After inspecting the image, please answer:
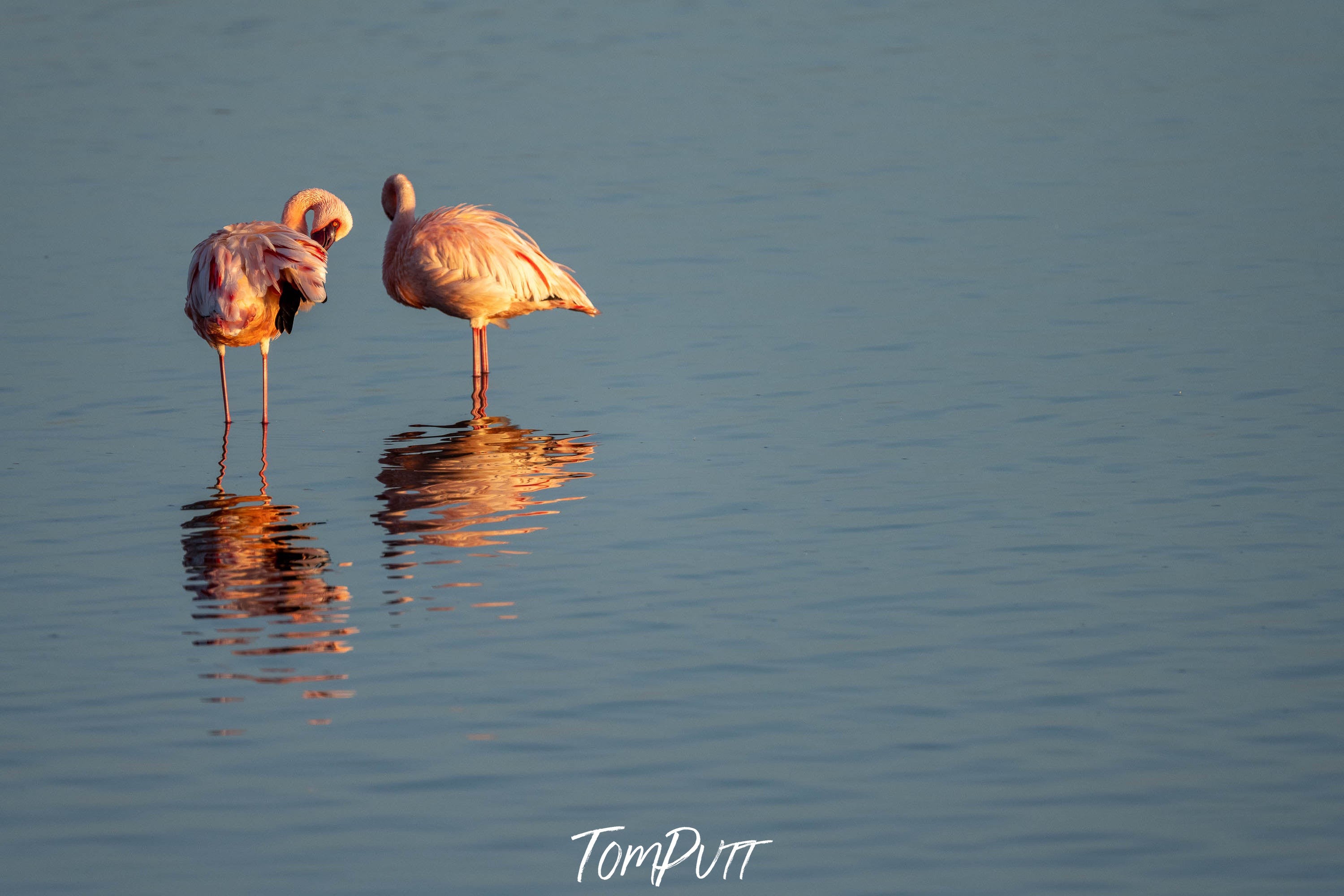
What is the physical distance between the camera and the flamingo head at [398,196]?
520 inches

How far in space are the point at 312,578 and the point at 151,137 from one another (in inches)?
561

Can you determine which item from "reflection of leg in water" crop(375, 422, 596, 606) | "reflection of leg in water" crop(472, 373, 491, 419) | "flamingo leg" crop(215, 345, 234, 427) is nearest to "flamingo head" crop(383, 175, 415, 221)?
"reflection of leg in water" crop(472, 373, 491, 419)

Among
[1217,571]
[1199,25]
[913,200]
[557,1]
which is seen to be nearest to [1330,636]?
[1217,571]

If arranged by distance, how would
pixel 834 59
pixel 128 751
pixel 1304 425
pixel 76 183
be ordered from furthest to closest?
pixel 834 59 → pixel 76 183 → pixel 1304 425 → pixel 128 751

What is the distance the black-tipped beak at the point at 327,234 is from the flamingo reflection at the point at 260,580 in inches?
129

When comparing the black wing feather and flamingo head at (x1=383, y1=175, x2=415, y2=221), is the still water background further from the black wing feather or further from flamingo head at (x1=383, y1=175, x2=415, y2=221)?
flamingo head at (x1=383, y1=175, x2=415, y2=221)

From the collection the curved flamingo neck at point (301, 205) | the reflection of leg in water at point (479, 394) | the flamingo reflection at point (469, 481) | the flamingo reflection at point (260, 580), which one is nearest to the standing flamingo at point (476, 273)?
the reflection of leg in water at point (479, 394)

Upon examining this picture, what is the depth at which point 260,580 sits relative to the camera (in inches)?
332

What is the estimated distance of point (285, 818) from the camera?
6.15 meters

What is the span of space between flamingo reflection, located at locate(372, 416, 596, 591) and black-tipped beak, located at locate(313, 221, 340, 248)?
2186mm

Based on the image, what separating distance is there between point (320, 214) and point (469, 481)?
3590 mm

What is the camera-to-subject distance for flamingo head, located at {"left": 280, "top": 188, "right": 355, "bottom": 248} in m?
12.7

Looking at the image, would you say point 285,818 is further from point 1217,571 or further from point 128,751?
point 1217,571


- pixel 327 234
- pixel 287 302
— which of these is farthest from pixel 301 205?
pixel 287 302
